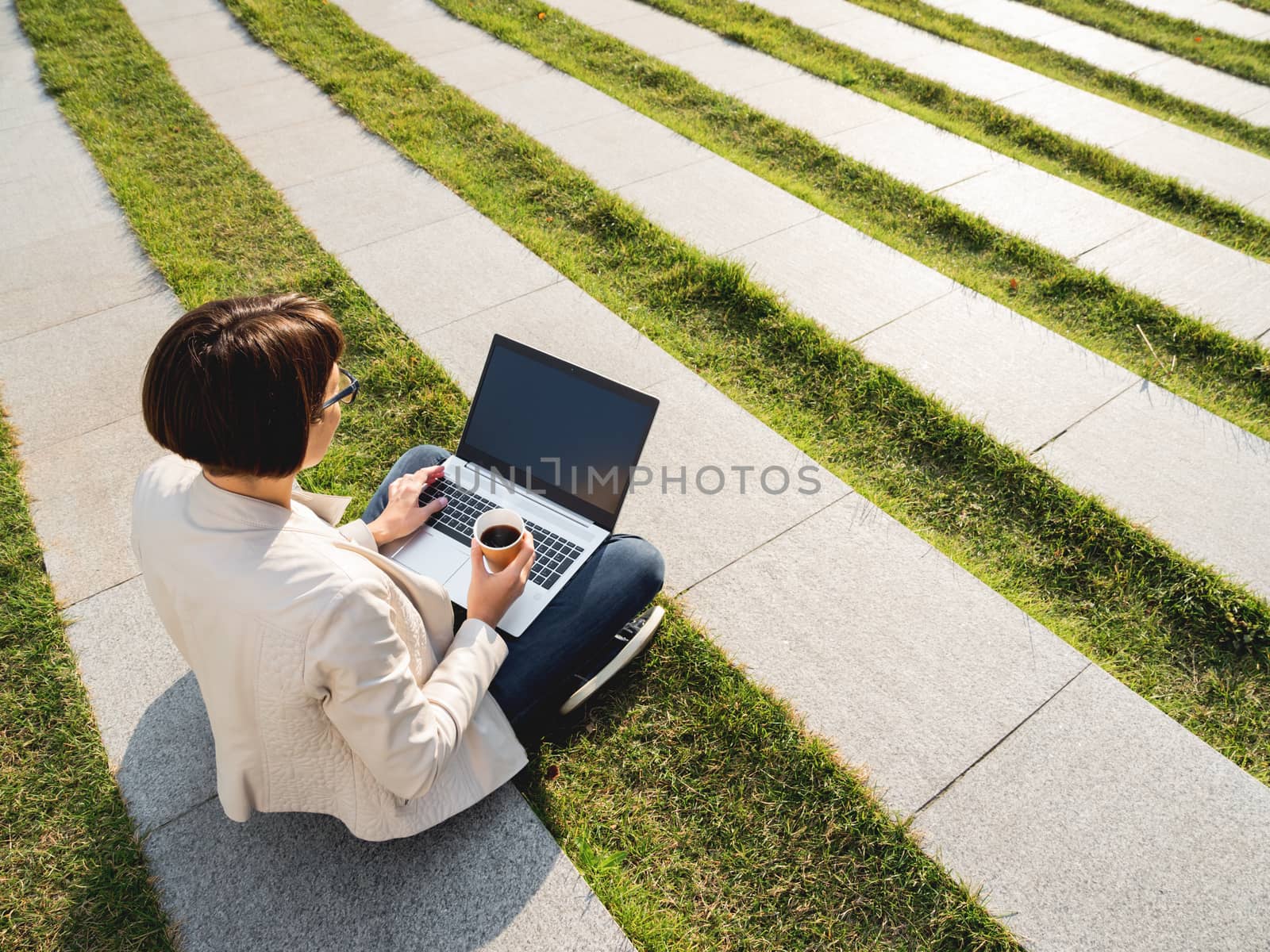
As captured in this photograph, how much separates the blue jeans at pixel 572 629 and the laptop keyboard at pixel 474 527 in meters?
0.07

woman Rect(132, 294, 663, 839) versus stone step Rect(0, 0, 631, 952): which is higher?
woman Rect(132, 294, 663, 839)

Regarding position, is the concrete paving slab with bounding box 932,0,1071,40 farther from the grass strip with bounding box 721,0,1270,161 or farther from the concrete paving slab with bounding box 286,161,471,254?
the concrete paving slab with bounding box 286,161,471,254

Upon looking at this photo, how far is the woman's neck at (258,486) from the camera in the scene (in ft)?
5.41

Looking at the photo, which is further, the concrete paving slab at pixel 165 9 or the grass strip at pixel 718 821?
the concrete paving slab at pixel 165 9

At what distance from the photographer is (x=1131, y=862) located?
2.33m

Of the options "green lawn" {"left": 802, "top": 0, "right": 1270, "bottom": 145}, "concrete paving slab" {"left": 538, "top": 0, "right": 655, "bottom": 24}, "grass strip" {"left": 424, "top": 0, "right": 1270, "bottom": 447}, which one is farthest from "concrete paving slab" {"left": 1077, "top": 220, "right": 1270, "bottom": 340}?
"concrete paving slab" {"left": 538, "top": 0, "right": 655, "bottom": 24}

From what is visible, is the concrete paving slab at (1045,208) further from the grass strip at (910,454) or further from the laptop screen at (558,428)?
the laptop screen at (558,428)

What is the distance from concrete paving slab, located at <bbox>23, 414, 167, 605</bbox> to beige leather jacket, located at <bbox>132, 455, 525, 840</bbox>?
1.71m

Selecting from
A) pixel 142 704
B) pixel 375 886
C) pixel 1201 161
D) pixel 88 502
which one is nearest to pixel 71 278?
pixel 88 502

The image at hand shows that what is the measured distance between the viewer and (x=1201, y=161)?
6.12 metres

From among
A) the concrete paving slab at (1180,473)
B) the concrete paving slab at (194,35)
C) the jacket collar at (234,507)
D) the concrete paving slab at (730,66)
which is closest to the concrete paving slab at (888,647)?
the concrete paving slab at (1180,473)

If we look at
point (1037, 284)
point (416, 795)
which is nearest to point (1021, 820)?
point (416, 795)

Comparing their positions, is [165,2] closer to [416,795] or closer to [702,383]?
[702,383]

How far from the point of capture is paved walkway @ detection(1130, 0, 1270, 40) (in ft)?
28.7
